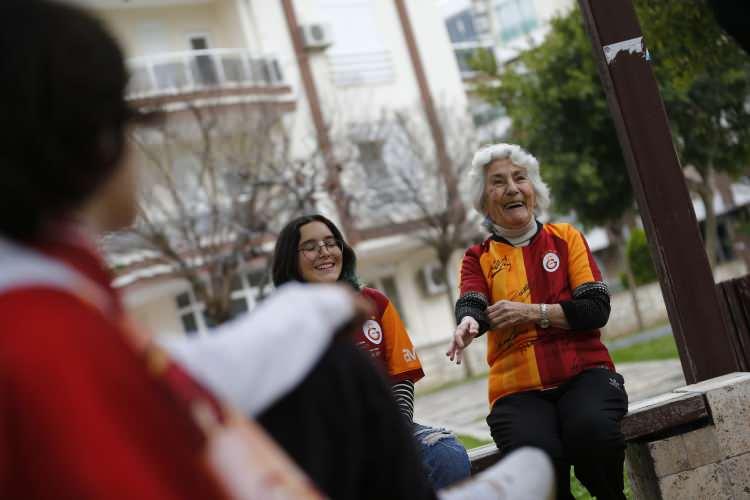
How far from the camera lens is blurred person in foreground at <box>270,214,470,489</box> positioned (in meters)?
3.41

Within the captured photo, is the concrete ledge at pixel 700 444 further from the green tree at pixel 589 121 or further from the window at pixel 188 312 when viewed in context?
the window at pixel 188 312

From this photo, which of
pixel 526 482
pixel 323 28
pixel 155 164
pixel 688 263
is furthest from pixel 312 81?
pixel 526 482

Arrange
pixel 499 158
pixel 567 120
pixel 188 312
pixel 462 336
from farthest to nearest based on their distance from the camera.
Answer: pixel 188 312 → pixel 567 120 → pixel 499 158 → pixel 462 336

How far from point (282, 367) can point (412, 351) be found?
8.09 feet

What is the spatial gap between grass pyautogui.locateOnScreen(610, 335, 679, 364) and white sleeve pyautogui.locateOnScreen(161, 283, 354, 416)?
12.4 m

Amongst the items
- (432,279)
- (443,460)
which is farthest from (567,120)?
(443,460)

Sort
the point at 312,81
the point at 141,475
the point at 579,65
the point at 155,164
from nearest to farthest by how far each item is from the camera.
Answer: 1. the point at 141,475
2. the point at 155,164
3. the point at 579,65
4. the point at 312,81

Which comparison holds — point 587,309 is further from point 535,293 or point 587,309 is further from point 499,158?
point 499,158

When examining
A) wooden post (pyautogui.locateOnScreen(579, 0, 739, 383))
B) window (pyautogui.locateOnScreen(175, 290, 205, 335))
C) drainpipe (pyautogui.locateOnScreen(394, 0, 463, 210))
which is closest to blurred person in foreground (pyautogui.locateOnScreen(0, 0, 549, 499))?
wooden post (pyautogui.locateOnScreen(579, 0, 739, 383))

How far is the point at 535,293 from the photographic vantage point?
3768mm

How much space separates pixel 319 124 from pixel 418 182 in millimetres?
2821

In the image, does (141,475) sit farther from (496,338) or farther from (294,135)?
(294,135)

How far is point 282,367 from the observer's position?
1.48 meters

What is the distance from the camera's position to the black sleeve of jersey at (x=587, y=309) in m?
3.60
